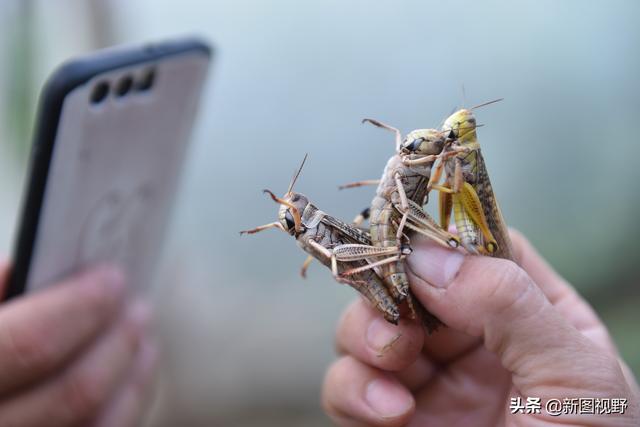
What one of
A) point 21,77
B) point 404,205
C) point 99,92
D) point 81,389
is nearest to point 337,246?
point 404,205

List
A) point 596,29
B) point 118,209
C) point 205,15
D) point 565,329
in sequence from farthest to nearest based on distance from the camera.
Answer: point 205,15
point 596,29
point 118,209
point 565,329

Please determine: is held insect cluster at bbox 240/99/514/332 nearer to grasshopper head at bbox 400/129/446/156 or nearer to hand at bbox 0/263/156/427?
grasshopper head at bbox 400/129/446/156

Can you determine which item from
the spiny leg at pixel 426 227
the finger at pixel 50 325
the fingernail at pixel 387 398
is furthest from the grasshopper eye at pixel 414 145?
the finger at pixel 50 325

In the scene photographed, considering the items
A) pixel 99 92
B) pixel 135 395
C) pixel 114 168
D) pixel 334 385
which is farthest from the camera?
pixel 135 395

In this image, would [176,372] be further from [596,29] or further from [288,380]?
[596,29]

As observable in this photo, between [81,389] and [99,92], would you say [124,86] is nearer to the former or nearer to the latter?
[99,92]

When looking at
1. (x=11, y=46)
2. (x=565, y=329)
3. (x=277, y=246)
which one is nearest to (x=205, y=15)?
(x=11, y=46)
